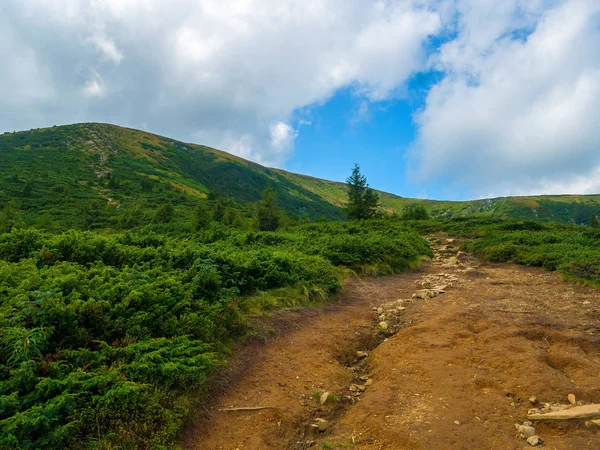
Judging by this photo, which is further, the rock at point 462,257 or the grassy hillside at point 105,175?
the grassy hillside at point 105,175

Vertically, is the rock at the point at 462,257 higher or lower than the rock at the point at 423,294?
higher

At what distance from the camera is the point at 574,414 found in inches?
163

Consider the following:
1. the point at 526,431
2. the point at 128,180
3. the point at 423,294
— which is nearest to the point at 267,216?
the point at 423,294

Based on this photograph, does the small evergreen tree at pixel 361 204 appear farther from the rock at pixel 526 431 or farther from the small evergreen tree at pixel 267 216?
the rock at pixel 526 431

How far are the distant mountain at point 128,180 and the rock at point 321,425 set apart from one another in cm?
2696

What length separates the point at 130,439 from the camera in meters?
3.67

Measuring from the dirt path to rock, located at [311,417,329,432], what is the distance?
2 centimetres

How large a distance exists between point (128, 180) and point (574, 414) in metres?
58.8

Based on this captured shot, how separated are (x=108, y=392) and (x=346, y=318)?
566 centimetres

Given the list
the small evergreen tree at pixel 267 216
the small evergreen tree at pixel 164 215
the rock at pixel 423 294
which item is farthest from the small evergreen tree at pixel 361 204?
the rock at pixel 423 294

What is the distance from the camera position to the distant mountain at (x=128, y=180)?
38.8 m

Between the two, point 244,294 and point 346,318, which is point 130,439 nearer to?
point 244,294

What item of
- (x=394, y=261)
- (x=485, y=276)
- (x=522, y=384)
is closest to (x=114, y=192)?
(x=394, y=261)

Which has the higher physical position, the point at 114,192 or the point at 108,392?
the point at 114,192
